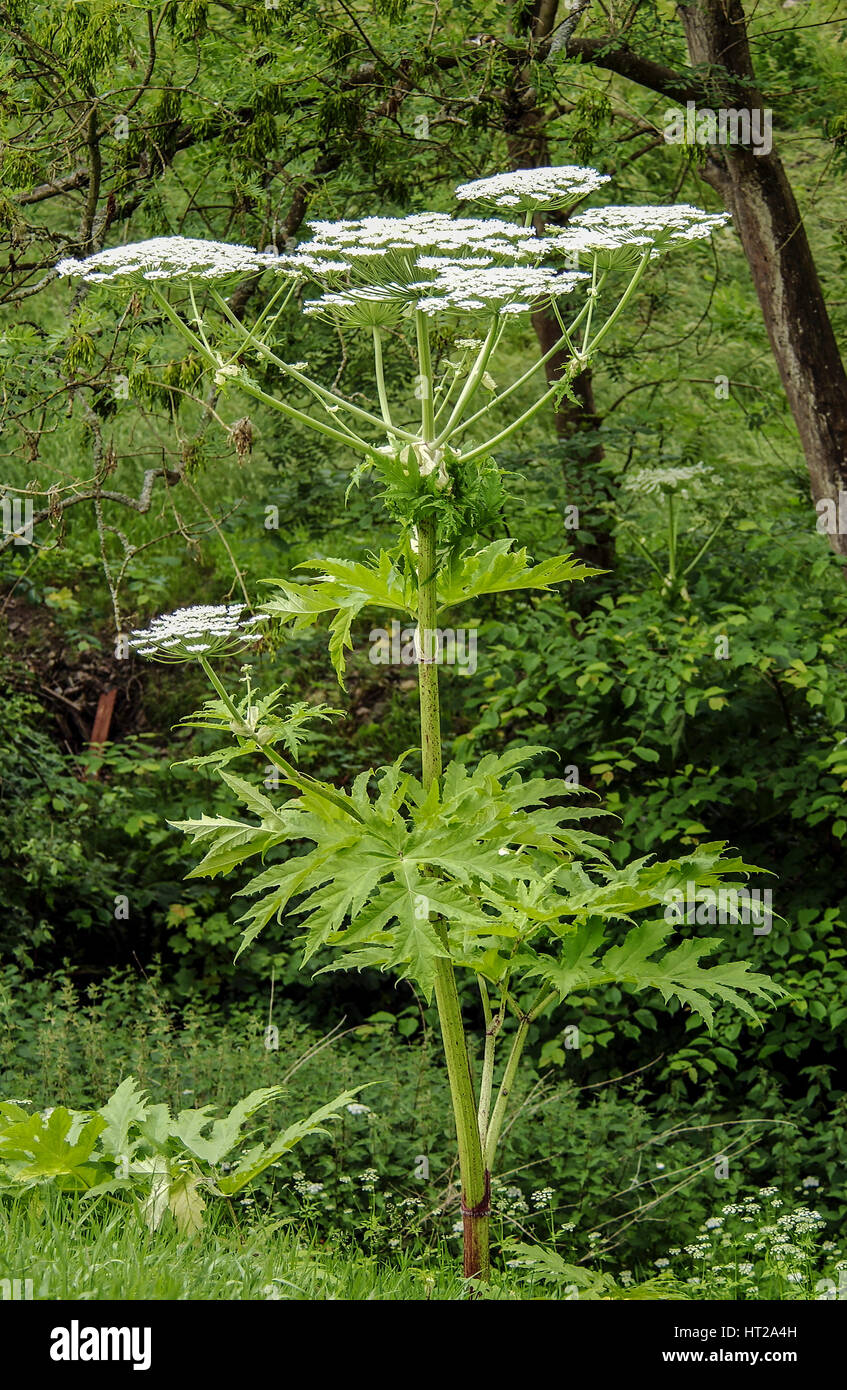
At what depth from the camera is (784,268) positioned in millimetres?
6605

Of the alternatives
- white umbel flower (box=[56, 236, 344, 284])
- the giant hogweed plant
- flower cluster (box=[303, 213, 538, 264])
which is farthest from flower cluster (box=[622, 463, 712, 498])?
white umbel flower (box=[56, 236, 344, 284])

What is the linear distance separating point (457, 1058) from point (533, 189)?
2143 millimetres

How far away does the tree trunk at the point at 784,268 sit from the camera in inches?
257

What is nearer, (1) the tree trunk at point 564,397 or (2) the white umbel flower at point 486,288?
(2) the white umbel flower at point 486,288

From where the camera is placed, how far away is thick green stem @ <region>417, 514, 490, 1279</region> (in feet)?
10.2

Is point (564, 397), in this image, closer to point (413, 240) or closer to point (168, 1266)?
point (413, 240)

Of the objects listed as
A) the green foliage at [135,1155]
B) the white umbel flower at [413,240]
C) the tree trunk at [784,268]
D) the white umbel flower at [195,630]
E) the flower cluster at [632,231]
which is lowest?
the green foliage at [135,1155]

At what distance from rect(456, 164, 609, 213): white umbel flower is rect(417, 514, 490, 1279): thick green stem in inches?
35.9

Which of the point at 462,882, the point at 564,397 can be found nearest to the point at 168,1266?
the point at 462,882

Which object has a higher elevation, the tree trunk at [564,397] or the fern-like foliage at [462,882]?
the tree trunk at [564,397]

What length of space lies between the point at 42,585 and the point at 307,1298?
6.77m

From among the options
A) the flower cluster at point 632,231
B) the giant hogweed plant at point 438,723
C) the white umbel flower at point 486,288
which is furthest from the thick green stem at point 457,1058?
the flower cluster at point 632,231

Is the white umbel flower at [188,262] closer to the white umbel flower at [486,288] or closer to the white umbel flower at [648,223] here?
the white umbel flower at [486,288]

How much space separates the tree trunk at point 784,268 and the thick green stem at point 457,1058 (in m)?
4.09
